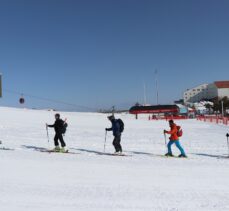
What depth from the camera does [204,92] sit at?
172 meters

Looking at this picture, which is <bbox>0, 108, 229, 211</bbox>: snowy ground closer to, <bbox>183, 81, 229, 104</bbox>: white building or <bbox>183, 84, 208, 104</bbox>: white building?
<bbox>183, 81, 229, 104</bbox>: white building

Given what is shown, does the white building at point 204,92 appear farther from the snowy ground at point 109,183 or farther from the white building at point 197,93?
the snowy ground at point 109,183

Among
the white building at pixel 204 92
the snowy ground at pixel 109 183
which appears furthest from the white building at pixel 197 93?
the snowy ground at pixel 109 183

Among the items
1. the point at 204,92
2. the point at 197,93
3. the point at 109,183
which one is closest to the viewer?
the point at 109,183

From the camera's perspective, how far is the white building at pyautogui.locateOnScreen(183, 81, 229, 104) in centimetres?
15975

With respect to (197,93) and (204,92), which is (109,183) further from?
(197,93)

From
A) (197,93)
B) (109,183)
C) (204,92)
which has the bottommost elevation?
(109,183)

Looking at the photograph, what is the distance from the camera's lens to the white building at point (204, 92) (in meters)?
160

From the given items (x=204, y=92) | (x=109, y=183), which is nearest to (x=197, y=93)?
(x=204, y=92)

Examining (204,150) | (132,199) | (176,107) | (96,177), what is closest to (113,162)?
(96,177)

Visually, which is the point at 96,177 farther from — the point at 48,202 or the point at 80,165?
the point at 48,202

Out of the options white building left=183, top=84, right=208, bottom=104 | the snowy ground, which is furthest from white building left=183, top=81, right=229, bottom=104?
the snowy ground

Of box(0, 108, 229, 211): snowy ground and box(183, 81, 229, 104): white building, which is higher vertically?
box(183, 81, 229, 104): white building

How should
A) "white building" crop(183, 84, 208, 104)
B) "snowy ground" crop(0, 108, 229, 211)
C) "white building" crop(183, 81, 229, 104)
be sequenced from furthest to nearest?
"white building" crop(183, 84, 208, 104), "white building" crop(183, 81, 229, 104), "snowy ground" crop(0, 108, 229, 211)
